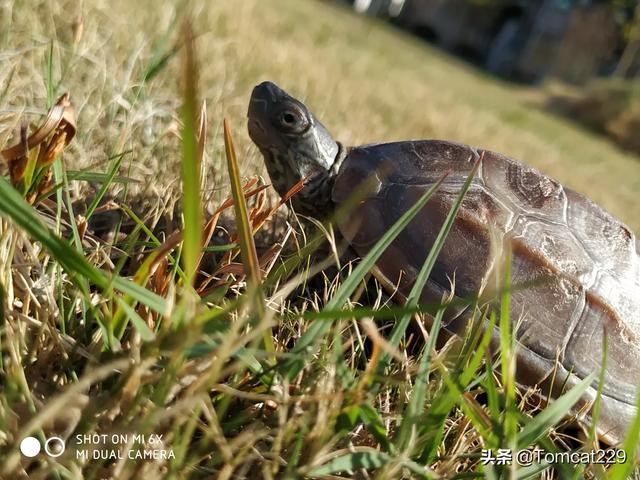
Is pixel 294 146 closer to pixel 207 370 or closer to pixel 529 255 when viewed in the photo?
pixel 529 255

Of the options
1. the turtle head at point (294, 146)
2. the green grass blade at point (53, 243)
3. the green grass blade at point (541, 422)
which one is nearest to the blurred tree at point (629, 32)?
the turtle head at point (294, 146)

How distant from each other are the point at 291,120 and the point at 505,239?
562mm

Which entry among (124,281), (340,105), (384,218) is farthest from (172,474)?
(340,105)

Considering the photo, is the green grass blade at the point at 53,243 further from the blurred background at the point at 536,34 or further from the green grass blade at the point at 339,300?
the blurred background at the point at 536,34

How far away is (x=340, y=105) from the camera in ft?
9.73

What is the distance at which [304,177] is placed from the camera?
1301 millimetres

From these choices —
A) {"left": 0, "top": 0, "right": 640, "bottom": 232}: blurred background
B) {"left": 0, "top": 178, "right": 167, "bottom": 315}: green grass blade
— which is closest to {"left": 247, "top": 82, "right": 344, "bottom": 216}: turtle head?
{"left": 0, "top": 0, "right": 640, "bottom": 232}: blurred background

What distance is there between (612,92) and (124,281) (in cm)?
1483

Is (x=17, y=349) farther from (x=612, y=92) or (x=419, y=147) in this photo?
(x=612, y=92)

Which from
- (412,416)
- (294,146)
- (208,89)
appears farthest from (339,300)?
(208,89)

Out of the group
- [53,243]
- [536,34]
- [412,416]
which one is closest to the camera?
[53,243]

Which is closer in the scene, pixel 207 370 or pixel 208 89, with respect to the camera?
pixel 207 370

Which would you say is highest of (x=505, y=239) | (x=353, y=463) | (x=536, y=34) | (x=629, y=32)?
(x=629, y=32)

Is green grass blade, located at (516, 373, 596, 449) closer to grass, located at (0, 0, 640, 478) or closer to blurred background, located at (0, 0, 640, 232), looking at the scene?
grass, located at (0, 0, 640, 478)
